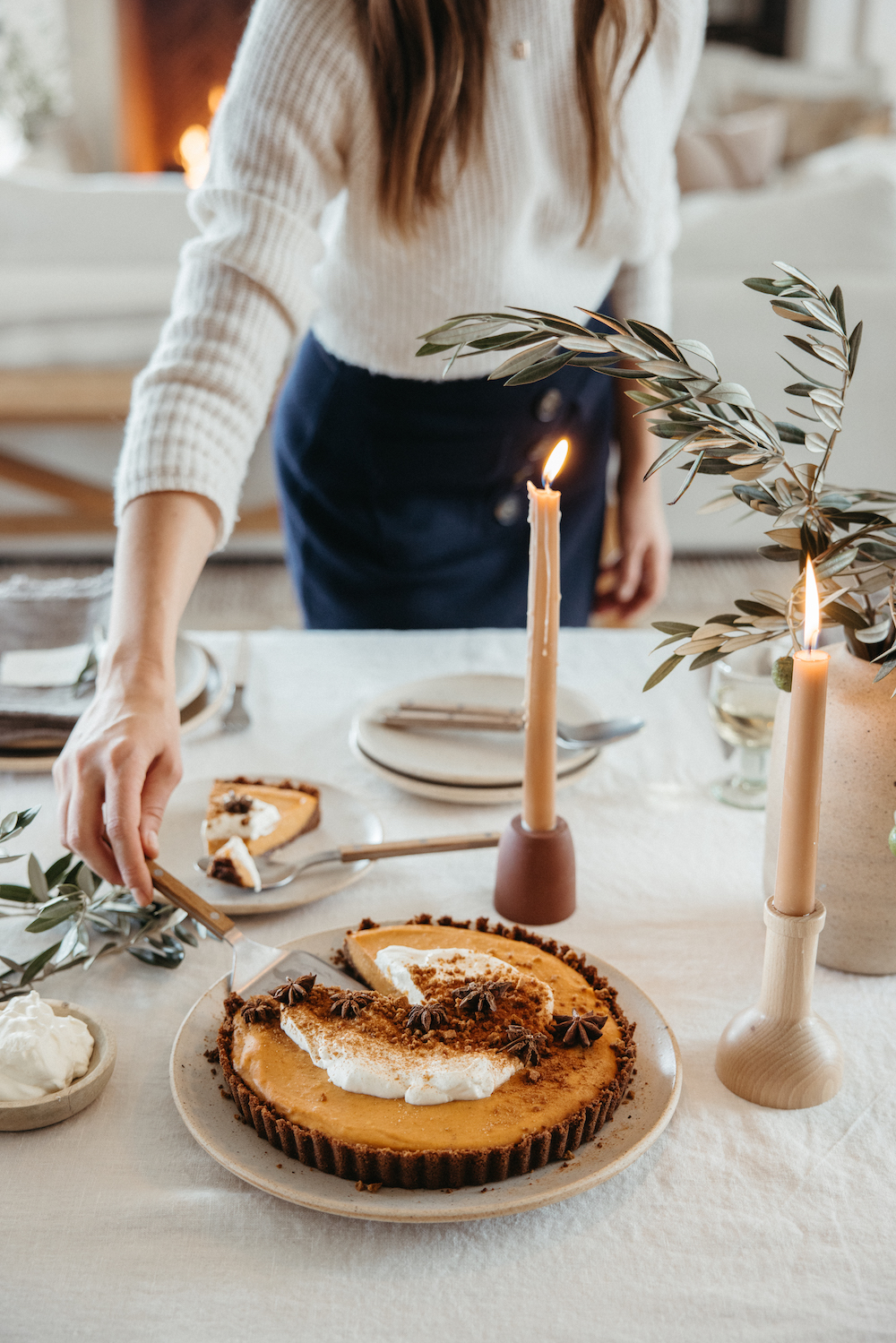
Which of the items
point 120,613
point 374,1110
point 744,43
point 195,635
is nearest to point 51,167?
point 744,43

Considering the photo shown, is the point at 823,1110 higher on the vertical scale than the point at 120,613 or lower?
lower

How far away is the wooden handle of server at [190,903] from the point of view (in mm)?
716

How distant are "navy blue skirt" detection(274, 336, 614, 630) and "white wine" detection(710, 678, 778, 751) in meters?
0.53

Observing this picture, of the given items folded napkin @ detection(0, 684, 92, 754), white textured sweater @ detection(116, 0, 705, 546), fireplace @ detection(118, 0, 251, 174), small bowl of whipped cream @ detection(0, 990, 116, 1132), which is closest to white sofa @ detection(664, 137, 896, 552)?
white textured sweater @ detection(116, 0, 705, 546)

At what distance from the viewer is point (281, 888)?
32.3 inches

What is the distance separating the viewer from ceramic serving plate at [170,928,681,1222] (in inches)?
20.6

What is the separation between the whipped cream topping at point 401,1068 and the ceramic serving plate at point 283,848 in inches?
8.5

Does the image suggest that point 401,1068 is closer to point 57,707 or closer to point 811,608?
point 811,608

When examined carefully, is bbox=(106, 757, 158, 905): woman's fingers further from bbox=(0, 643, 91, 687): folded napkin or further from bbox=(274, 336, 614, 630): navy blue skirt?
bbox=(274, 336, 614, 630): navy blue skirt

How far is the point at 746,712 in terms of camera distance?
0.97m

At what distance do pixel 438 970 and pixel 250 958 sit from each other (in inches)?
4.6

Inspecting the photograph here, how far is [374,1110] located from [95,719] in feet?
1.17

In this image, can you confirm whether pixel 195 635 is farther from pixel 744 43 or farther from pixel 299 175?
pixel 744 43

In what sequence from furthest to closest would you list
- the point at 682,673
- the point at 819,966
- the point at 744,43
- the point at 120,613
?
the point at 744,43 → the point at 682,673 → the point at 120,613 → the point at 819,966
